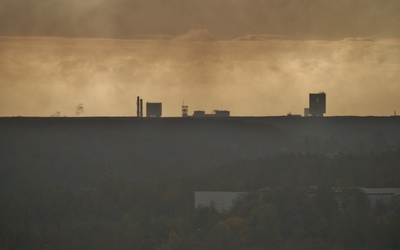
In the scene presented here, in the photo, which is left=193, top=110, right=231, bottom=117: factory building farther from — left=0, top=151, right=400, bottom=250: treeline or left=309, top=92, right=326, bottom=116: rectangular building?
left=0, top=151, right=400, bottom=250: treeline

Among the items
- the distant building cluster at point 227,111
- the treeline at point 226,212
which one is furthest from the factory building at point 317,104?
the treeline at point 226,212

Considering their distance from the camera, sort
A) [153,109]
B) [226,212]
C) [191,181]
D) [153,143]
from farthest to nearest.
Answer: [153,109], [153,143], [191,181], [226,212]

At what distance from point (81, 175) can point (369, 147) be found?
23153mm

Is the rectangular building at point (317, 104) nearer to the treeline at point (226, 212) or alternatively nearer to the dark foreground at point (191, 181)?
the dark foreground at point (191, 181)

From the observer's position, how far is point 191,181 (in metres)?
132

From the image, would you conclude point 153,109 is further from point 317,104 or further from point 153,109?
point 317,104

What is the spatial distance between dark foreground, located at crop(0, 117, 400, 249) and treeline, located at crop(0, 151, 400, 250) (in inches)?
3.9

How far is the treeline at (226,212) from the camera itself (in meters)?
103

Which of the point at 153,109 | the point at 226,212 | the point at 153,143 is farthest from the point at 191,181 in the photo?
the point at 153,109

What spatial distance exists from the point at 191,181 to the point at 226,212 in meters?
16.0

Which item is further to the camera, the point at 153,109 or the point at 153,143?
the point at 153,109

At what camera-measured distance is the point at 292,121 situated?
7667 inches

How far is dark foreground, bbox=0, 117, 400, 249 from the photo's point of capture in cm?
10488

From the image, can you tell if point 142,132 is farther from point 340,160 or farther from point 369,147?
point 340,160
